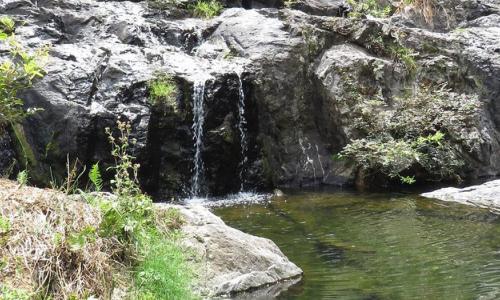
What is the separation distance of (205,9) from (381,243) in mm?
9943

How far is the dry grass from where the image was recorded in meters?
3.85

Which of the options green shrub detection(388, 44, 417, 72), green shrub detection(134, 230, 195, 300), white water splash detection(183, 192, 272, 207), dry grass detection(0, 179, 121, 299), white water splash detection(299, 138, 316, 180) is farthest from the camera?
green shrub detection(388, 44, 417, 72)

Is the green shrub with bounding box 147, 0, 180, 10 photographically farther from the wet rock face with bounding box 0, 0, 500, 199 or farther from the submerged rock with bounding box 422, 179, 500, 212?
the submerged rock with bounding box 422, 179, 500, 212

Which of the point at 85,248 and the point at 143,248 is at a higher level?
the point at 85,248

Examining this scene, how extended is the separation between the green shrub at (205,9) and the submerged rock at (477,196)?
26.3ft

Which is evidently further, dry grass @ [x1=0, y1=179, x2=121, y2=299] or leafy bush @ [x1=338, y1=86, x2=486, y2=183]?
leafy bush @ [x1=338, y1=86, x2=486, y2=183]

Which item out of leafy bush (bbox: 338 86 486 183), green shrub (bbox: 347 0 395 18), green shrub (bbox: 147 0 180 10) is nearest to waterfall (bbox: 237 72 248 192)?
leafy bush (bbox: 338 86 486 183)

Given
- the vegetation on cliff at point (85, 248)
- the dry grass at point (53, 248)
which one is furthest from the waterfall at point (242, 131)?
the dry grass at point (53, 248)

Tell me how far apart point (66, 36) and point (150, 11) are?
281 centimetres

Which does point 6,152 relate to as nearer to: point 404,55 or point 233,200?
point 233,200

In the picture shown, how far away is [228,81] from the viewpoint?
1236 cm

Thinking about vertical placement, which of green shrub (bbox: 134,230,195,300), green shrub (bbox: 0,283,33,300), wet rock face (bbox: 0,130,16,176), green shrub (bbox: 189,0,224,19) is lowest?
wet rock face (bbox: 0,130,16,176)

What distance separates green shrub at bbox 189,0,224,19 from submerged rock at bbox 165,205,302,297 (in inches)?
403

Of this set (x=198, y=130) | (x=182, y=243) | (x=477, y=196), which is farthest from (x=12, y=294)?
(x=198, y=130)
